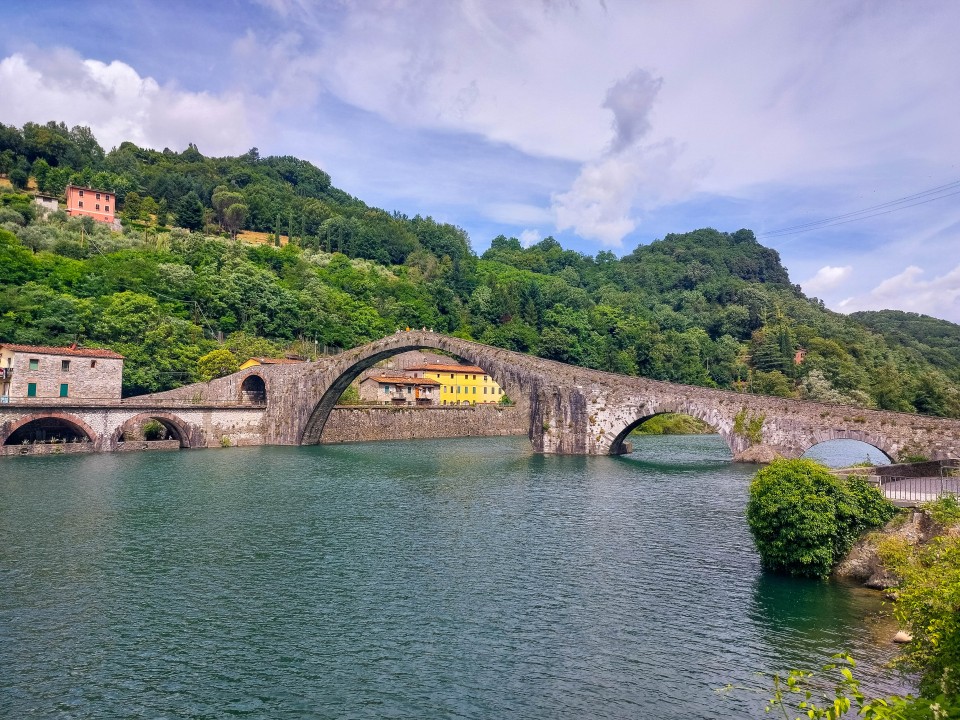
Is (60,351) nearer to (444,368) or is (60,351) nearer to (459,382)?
(444,368)

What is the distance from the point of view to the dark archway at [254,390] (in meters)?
65.4

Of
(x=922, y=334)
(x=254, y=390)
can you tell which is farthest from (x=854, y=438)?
(x=922, y=334)

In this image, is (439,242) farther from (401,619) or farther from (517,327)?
(401,619)

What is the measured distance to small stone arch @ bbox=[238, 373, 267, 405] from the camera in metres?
65.2

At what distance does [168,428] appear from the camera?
56.8 metres

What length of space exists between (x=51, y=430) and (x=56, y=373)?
5.13 m

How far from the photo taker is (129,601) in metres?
16.9

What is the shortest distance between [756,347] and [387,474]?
7496 centimetres

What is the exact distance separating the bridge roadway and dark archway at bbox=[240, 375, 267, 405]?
0.54 feet

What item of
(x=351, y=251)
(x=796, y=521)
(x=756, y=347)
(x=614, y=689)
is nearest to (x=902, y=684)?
(x=614, y=689)

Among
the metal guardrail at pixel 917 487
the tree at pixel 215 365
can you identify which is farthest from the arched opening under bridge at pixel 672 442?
the tree at pixel 215 365

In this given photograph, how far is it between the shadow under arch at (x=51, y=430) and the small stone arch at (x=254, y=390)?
614 inches

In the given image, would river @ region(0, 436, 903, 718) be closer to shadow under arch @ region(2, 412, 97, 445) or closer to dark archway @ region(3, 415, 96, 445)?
shadow under arch @ region(2, 412, 97, 445)

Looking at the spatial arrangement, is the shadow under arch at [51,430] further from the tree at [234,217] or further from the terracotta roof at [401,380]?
the tree at [234,217]
